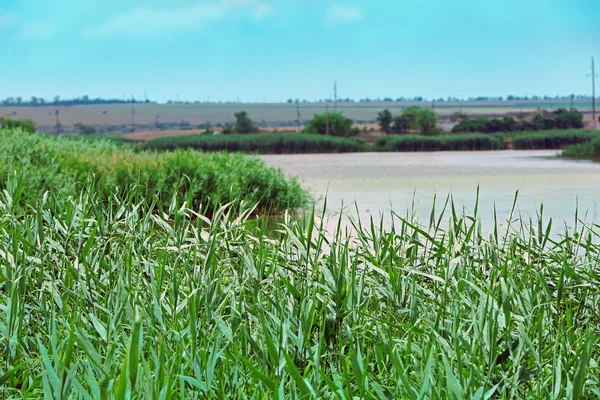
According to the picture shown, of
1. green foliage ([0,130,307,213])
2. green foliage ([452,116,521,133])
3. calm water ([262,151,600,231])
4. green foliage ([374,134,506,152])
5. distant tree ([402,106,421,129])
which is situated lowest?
calm water ([262,151,600,231])

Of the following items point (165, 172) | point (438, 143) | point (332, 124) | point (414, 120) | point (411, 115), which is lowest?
point (165, 172)

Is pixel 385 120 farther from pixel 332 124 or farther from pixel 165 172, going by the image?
pixel 165 172

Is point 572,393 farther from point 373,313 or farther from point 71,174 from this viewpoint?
Result: point 71,174

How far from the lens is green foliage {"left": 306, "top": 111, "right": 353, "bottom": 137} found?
3366cm

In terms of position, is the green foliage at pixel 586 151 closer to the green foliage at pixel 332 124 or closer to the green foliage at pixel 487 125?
the green foliage at pixel 487 125

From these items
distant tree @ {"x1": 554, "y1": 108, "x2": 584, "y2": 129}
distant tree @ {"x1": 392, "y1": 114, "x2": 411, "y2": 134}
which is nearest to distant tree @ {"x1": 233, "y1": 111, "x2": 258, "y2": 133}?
distant tree @ {"x1": 392, "y1": 114, "x2": 411, "y2": 134}

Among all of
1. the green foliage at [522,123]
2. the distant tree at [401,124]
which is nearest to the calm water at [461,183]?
the green foliage at [522,123]

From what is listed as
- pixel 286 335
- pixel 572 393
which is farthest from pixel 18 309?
pixel 572 393

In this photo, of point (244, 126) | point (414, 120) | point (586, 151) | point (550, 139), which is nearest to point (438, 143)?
point (550, 139)

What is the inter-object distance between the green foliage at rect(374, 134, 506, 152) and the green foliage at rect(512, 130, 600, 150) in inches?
24.1

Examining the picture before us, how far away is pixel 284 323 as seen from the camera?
→ 2.30m

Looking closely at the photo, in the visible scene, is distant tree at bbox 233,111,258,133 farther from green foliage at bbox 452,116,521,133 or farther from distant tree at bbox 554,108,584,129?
distant tree at bbox 554,108,584,129

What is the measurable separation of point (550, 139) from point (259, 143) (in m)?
10.1

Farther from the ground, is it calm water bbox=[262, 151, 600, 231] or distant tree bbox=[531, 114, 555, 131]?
distant tree bbox=[531, 114, 555, 131]
